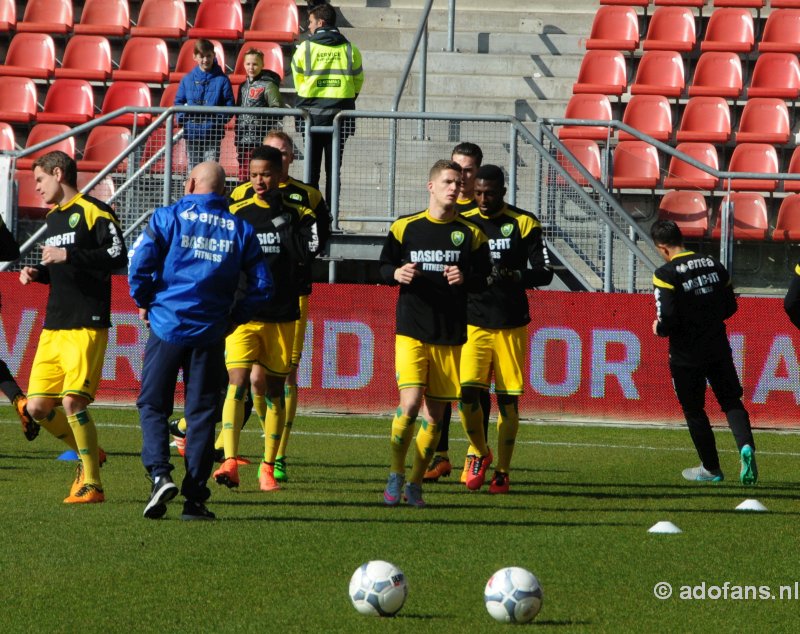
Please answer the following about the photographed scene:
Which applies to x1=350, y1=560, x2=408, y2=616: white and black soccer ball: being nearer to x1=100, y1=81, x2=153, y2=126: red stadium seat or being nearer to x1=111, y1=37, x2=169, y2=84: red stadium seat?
x1=100, y1=81, x2=153, y2=126: red stadium seat

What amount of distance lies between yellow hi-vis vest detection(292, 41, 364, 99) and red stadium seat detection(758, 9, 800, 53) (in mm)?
6905

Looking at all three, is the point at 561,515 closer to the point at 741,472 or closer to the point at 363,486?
the point at 363,486

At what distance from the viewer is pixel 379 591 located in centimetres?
568

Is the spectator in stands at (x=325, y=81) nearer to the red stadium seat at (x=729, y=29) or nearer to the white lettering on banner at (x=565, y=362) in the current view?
the white lettering on banner at (x=565, y=362)

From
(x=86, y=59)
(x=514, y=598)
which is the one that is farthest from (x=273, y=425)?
(x=86, y=59)

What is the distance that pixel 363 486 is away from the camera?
31.7ft

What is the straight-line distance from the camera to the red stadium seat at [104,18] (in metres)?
→ 20.6

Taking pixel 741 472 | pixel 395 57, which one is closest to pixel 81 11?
pixel 395 57

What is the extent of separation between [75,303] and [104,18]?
13.3 m

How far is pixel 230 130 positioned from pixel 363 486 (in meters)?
6.51

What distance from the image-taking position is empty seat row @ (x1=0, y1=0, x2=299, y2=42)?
66.3 feet

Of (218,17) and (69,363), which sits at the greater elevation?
(218,17)

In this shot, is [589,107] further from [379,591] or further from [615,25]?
[379,591]

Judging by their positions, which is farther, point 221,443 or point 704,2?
point 704,2
